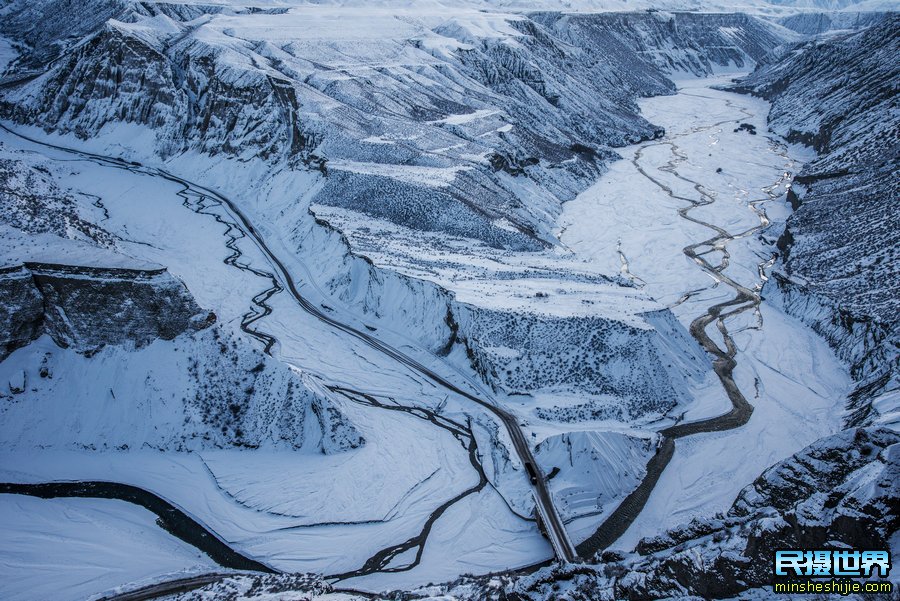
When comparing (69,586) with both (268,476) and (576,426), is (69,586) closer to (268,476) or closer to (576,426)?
(268,476)

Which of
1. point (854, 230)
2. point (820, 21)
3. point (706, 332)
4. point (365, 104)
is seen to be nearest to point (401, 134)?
point (365, 104)

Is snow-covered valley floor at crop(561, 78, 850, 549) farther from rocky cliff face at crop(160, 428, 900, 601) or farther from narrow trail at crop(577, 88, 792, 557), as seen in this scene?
rocky cliff face at crop(160, 428, 900, 601)

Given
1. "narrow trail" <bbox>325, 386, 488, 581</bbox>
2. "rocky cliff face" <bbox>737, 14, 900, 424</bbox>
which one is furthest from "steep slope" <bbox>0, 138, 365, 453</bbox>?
"rocky cliff face" <bbox>737, 14, 900, 424</bbox>

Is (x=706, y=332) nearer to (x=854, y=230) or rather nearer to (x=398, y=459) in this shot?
(x=854, y=230)

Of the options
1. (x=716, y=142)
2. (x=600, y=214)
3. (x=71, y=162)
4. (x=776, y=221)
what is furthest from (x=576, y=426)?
(x=716, y=142)

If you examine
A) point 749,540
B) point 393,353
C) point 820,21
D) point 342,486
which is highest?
point 820,21

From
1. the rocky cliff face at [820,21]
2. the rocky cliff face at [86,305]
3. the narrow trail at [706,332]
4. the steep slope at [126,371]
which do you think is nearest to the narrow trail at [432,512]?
the steep slope at [126,371]
